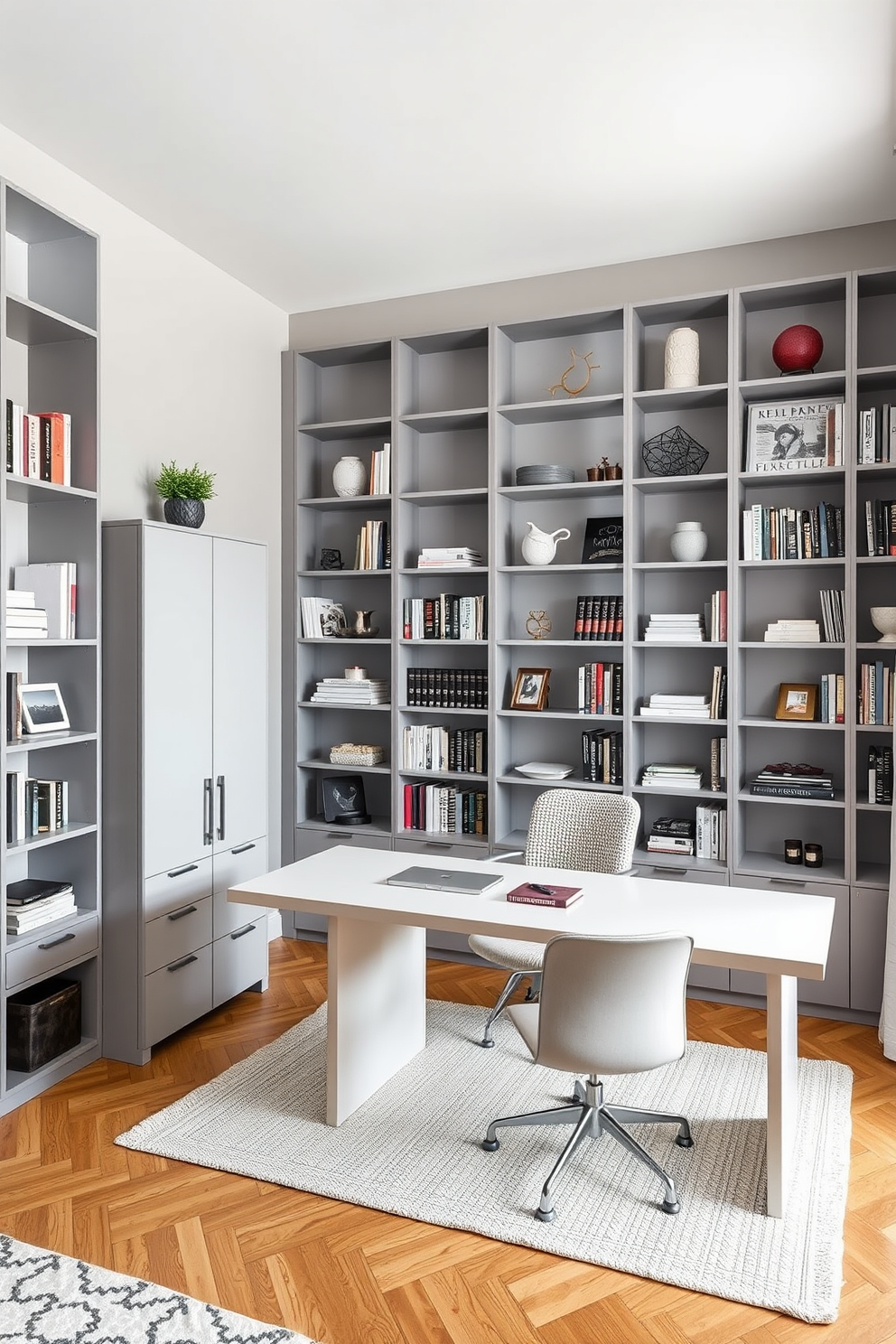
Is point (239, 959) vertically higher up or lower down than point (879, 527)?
lower down

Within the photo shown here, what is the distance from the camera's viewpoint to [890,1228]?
2.40 metres

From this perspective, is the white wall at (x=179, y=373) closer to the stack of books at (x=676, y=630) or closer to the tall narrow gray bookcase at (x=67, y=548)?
the tall narrow gray bookcase at (x=67, y=548)

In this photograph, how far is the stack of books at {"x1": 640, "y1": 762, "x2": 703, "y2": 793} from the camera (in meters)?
4.07

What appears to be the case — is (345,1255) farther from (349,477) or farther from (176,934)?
(349,477)

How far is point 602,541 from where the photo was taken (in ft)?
14.1

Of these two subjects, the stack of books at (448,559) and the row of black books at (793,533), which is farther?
the stack of books at (448,559)

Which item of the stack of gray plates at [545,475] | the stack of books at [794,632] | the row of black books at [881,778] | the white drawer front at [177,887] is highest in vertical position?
the stack of gray plates at [545,475]

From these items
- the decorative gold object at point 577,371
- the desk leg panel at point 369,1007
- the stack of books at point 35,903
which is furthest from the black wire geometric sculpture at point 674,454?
the stack of books at point 35,903

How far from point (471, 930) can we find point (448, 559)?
2281 millimetres

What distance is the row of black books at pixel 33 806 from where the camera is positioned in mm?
3021

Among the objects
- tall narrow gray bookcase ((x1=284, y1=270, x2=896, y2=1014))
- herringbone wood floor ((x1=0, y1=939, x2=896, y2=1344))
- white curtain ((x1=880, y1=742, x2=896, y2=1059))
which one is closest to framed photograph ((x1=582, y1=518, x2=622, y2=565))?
tall narrow gray bookcase ((x1=284, y1=270, x2=896, y2=1014))

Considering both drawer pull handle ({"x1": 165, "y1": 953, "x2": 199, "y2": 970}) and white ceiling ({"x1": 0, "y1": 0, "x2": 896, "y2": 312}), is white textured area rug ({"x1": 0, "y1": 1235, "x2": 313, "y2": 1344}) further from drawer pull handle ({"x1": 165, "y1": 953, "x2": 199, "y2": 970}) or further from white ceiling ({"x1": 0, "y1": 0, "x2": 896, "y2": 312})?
white ceiling ({"x1": 0, "y1": 0, "x2": 896, "y2": 312})

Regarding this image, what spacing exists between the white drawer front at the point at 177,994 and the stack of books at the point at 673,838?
1901 millimetres

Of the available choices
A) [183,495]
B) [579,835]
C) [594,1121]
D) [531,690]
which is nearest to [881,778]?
[579,835]
